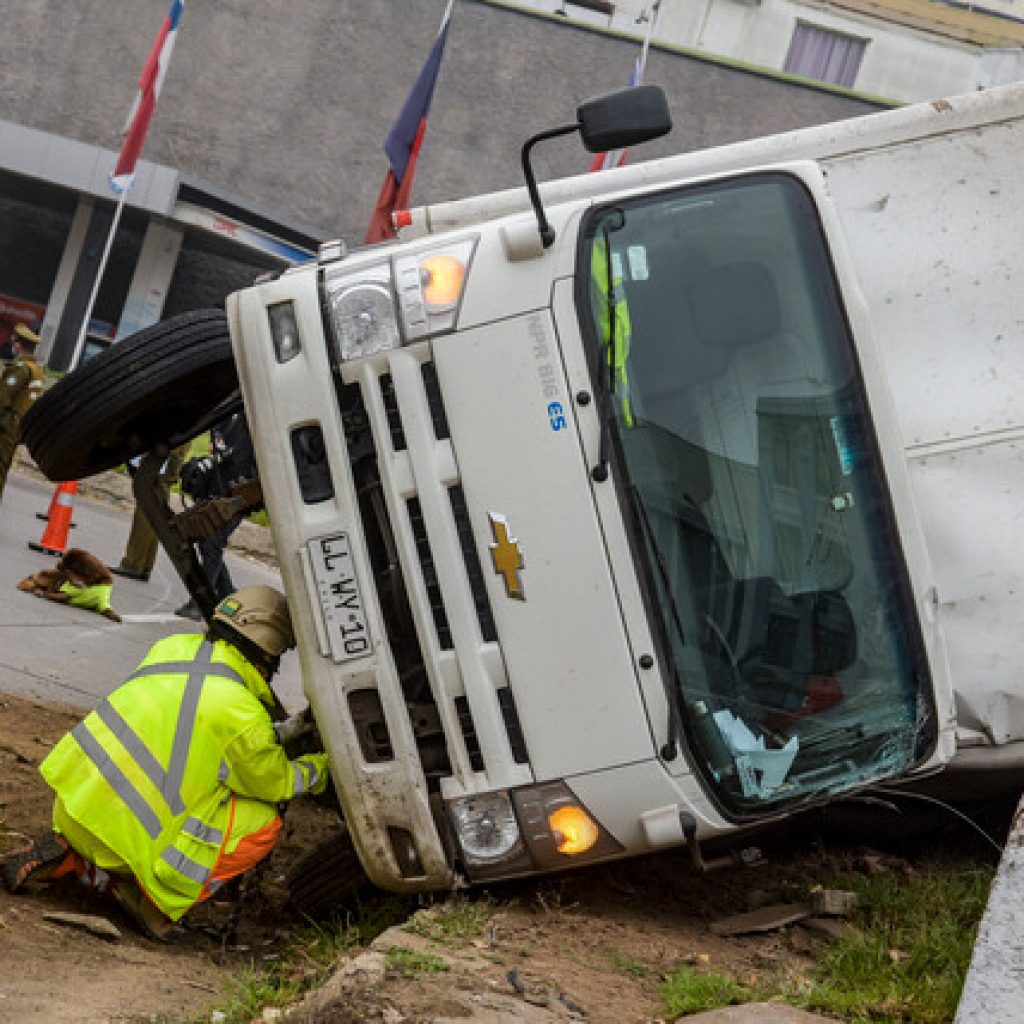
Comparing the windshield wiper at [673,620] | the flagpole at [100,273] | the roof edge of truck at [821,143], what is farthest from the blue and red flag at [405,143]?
the windshield wiper at [673,620]

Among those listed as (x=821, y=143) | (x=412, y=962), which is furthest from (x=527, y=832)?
(x=821, y=143)

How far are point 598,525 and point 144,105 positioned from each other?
13613 mm

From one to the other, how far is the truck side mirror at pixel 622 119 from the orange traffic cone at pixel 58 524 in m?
7.57

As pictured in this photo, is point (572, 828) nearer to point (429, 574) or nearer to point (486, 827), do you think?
point (486, 827)

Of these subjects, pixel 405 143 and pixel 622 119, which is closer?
pixel 622 119

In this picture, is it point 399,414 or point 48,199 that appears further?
point 48,199

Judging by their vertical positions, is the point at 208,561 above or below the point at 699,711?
above

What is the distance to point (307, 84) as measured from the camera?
27.7m

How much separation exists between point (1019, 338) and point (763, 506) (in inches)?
47.3

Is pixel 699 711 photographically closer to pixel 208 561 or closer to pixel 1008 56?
pixel 208 561

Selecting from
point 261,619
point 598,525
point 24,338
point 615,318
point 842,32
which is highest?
point 842,32

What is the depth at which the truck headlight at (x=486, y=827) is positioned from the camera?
534 cm

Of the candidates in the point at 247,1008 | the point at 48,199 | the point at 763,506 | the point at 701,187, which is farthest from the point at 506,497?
the point at 48,199

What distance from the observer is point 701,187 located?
5656 millimetres
